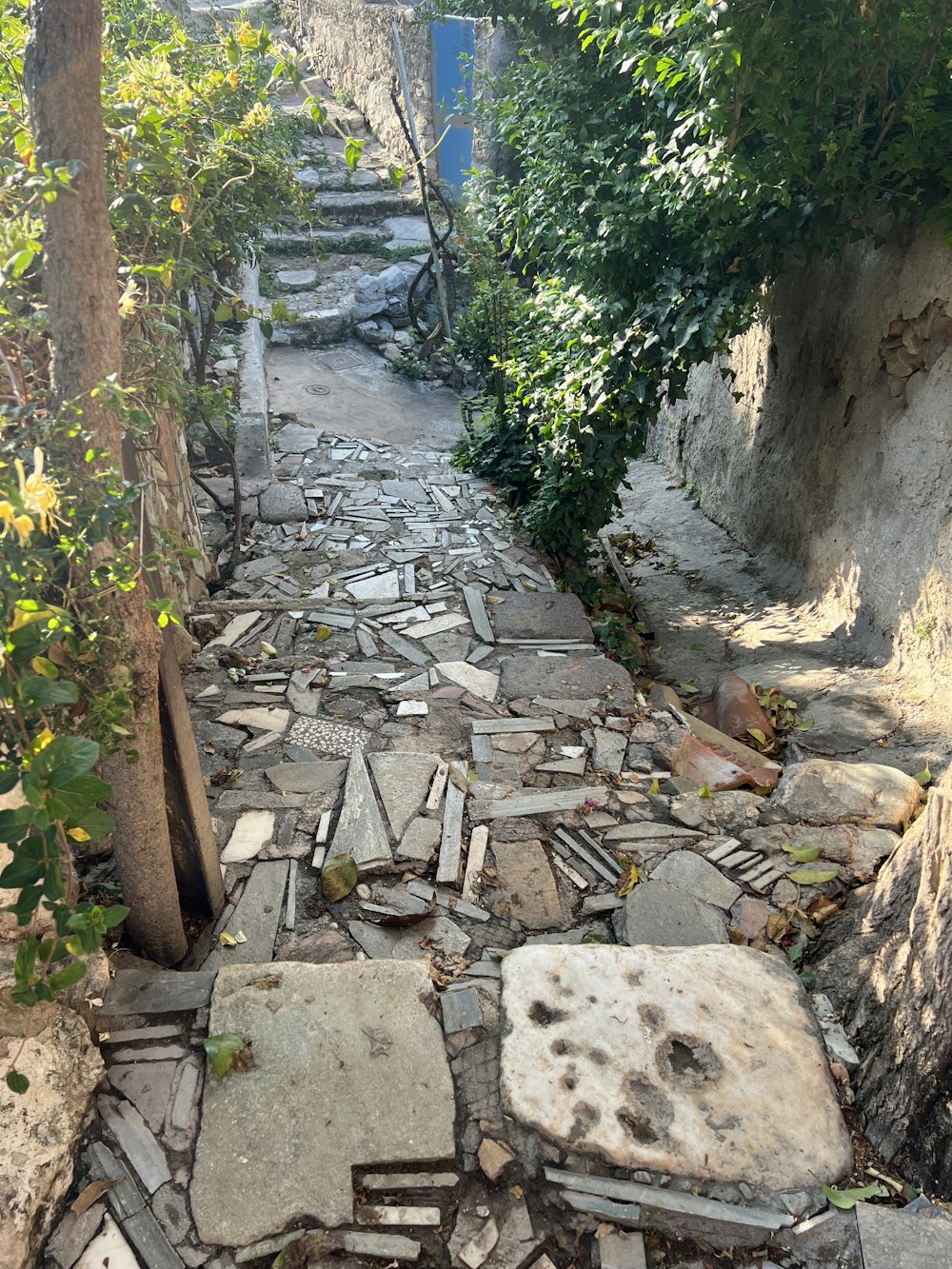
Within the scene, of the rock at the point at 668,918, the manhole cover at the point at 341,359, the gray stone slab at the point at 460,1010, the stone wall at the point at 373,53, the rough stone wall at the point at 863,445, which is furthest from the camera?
the stone wall at the point at 373,53

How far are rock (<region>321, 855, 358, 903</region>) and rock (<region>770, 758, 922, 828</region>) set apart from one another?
2.13 m

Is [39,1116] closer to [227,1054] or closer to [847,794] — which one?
[227,1054]

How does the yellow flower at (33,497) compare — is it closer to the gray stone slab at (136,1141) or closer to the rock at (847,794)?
the gray stone slab at (136,1141)

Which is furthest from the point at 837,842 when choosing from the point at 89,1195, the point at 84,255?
the point at 84,255

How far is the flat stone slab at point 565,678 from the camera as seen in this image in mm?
5367

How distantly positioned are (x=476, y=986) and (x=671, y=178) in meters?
4.96

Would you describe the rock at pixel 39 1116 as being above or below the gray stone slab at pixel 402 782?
above

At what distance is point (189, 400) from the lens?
179 inches

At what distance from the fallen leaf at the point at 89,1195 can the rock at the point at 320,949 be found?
990 mm

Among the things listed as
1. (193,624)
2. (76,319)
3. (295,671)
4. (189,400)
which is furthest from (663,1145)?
(193,624)

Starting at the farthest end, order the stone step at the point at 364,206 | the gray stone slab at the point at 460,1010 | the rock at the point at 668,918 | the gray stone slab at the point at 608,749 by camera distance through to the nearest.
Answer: the stone step at the point at 364,206 < the gray stone slab at the point at 608,749 < the rock at the point at 668,918 < the gray stone slab at the point at 460,1010

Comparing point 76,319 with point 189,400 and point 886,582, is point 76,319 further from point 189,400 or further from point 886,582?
point 886,582

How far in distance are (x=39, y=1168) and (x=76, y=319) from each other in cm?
227

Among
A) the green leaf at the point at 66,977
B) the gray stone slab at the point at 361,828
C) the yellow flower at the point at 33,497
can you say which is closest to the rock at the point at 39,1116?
the green leaf at the point at 66,977
